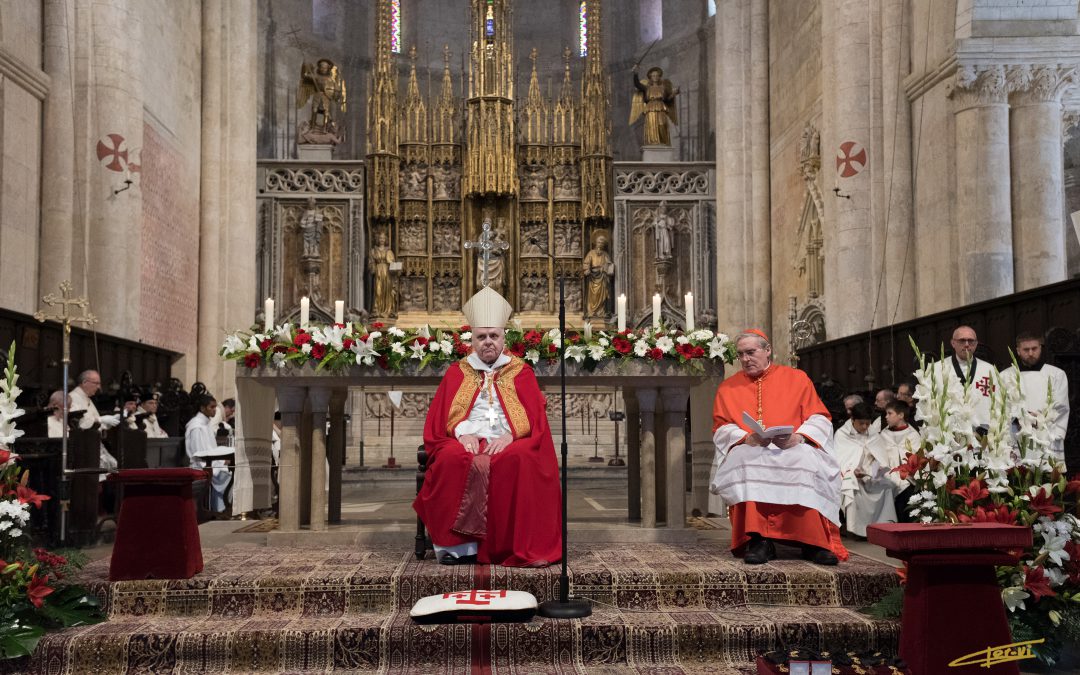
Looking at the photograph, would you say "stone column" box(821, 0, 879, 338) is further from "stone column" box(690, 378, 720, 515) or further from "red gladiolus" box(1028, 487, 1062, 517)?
"red gladiolus" box(1028, 487, 1062, 517)

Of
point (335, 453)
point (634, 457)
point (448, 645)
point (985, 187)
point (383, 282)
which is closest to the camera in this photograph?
point (448, 645)

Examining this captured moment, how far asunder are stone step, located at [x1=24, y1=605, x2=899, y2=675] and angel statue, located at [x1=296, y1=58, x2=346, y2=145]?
15939 millimetres

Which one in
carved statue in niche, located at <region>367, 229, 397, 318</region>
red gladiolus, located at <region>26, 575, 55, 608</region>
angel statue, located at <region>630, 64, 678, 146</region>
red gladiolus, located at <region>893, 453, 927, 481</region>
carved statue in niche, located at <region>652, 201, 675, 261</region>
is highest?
angel statue, located at <region>630, 64, 678, 146</region>

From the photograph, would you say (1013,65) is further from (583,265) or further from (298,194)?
(298,194)

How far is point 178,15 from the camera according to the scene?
1619cm

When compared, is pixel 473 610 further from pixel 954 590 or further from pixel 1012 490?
pixel 1012 490

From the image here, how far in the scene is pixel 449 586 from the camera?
563 cm

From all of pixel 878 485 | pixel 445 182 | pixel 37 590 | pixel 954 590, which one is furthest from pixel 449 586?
pixel 445 182

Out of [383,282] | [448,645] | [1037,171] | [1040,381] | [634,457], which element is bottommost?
[448,645]

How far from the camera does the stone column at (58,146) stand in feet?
40.8

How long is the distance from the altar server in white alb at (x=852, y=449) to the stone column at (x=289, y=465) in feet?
13.6

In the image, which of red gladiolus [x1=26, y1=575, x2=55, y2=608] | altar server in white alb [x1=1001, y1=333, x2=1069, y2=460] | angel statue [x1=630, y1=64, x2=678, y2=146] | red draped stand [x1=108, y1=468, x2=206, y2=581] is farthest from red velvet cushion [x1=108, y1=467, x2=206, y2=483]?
angel statue [x1=630, y1=64, x2=678, y2=146]

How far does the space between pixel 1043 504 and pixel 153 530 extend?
4473 mm

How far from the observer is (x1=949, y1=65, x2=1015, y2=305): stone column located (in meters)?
11.0
